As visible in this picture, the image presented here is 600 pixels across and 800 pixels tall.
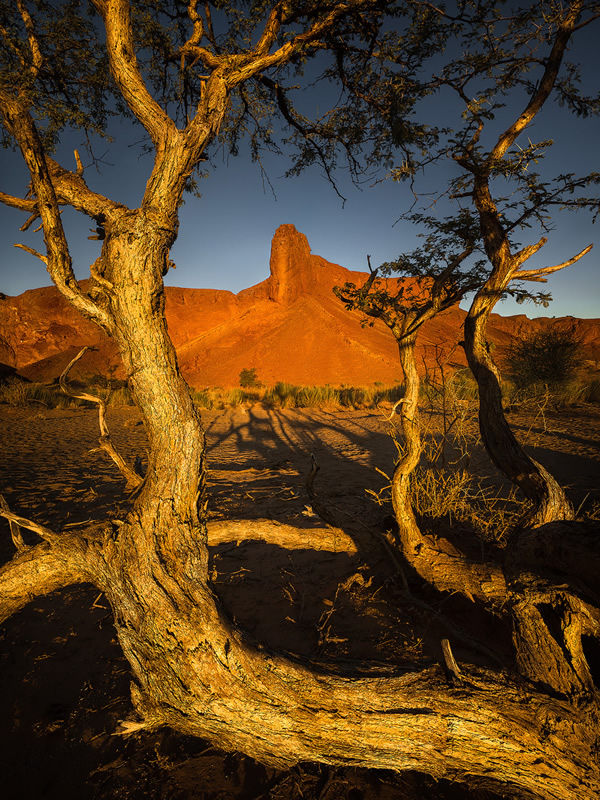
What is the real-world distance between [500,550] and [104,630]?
3.44 metres

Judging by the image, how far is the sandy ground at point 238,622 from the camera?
5.24 ft

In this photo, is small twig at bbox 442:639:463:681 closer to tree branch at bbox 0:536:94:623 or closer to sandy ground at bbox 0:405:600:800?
sandy ground at bbox 0:405:600:800

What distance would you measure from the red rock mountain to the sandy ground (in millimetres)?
26706

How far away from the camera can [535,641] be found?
1.81 meters

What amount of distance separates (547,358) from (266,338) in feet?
118

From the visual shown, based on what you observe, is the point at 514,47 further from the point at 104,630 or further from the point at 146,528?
the point at 104,630

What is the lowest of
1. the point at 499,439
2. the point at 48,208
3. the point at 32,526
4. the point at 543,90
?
the point at 32,526

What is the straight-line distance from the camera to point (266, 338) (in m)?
45.2

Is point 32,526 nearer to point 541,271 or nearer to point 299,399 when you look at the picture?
point 541,271

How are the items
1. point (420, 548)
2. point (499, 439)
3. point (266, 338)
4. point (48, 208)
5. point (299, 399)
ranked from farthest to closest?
1. point (266, 338)
2. point (299, 399)
3. point (499, 439)
4. point (420, 548)
5. point (48, 208)

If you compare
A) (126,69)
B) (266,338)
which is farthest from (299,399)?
(266,338)

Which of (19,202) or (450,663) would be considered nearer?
(450,663)

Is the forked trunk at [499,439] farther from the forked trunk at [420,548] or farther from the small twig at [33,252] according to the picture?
the small twig at [33,252]

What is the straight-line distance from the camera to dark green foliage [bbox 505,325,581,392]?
12.2m
